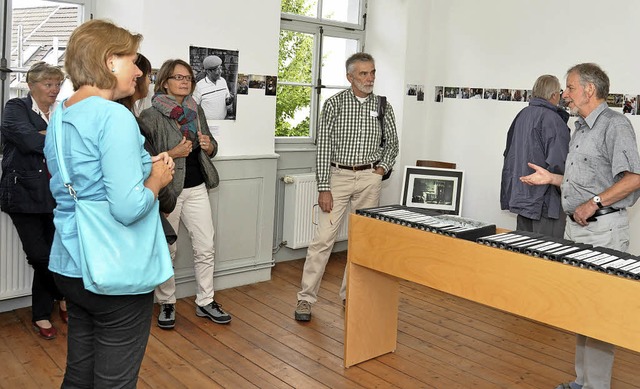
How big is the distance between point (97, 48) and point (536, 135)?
3571 millimetres

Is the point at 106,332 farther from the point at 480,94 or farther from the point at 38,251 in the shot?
the point at 480,94

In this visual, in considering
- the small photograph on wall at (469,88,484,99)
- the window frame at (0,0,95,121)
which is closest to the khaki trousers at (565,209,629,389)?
the small photograph on wall at (469,88,484,99)

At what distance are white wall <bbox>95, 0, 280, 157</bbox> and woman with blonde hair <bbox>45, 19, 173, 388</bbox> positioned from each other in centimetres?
253

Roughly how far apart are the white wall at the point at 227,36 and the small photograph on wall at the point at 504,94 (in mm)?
2087

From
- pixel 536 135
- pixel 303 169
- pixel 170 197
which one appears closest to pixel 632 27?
pixel 536 135

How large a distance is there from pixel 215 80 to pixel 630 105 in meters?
3.23

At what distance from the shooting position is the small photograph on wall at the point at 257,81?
525cm

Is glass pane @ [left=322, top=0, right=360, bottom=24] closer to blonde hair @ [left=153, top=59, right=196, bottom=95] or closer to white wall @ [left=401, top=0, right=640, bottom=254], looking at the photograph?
white wall @ [left=401, top=0, right=640, bottom=254]

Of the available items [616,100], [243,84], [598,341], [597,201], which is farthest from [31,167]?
[616,100]

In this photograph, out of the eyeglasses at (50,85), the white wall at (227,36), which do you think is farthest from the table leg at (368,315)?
the eyeglasses at (50,85)

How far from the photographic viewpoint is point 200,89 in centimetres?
499

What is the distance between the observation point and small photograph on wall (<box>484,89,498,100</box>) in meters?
6.02

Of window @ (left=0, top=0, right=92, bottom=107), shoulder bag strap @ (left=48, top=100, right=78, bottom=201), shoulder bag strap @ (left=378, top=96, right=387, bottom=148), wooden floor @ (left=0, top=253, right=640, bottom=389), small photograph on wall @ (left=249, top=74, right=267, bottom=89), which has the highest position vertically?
window @ (left=0, top=0, right=92, bottom=107)

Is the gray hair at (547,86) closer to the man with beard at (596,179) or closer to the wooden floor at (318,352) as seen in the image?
the man with beard at (596,179)
